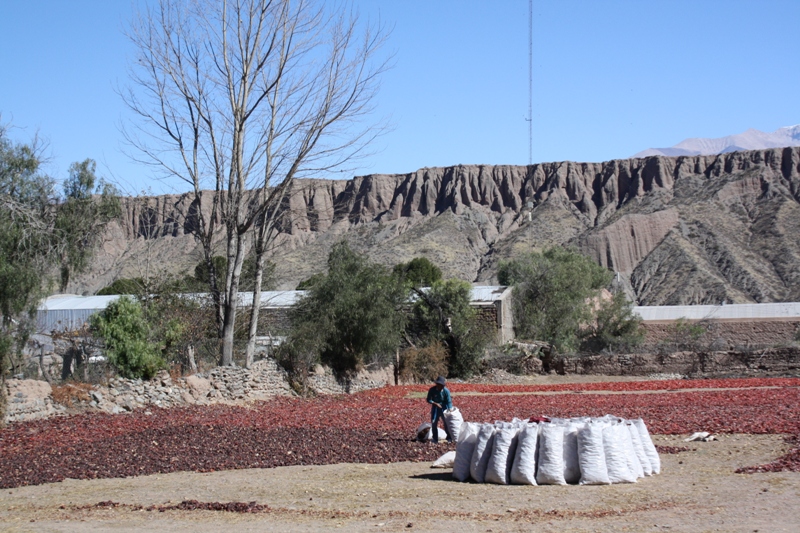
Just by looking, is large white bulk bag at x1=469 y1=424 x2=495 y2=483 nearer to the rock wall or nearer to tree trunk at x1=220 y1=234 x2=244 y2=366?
the rock wall

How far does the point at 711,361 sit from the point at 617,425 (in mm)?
29286

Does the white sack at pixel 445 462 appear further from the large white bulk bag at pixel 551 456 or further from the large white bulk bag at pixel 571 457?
the large white bulk bag at pixel 571 457

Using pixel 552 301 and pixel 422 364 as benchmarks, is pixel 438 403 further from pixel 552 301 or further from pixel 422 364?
pixel 552 301

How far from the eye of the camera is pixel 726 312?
5584 cm

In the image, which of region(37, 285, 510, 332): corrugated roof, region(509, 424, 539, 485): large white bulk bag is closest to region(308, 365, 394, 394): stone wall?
region(37, 285, 510, 332): corrugated roof

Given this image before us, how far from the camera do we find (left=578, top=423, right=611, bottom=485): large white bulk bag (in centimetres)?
937

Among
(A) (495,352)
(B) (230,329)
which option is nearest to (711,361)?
(A) (495,352)

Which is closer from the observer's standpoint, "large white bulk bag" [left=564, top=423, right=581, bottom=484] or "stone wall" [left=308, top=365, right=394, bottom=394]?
"large white bulk bag" [left=564, top=423, right=581, bottom=484]

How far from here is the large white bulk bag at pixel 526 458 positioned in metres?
9.55

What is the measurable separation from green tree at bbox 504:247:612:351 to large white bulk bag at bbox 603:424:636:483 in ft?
110

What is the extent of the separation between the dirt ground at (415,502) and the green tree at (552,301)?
33276mm

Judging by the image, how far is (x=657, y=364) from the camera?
3634 centimetres

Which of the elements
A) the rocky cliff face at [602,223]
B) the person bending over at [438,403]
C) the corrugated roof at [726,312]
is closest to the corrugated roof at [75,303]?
the rocky cliff face at [602,223]

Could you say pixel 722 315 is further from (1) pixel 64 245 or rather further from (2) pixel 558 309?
(1) pixel 64 245
